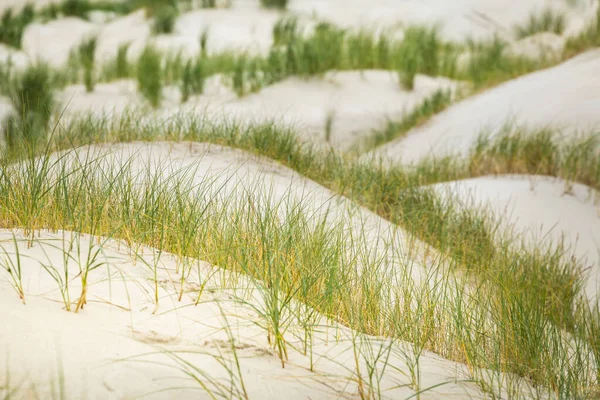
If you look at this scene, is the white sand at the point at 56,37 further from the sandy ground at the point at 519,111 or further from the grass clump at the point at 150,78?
the sandy ground at the point at 519,111

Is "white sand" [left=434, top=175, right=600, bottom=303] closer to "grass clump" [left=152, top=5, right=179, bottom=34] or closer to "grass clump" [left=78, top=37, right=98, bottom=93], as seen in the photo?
"grass clump" [left=78, top=37, right=98, bottom=93]

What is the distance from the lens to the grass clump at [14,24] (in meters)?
8.76

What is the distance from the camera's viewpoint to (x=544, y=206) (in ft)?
13.6

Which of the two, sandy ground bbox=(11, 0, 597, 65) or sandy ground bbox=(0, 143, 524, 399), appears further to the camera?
sandy ground bbox=(11, 0, 597, 65)

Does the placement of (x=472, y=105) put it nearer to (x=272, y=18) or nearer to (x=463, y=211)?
(x=463, y=211)

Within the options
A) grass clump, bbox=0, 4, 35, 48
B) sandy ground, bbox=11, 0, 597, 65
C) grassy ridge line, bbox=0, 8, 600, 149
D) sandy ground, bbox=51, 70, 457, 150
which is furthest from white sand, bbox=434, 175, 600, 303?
grass clump, bbox=0, 4, 35, 48

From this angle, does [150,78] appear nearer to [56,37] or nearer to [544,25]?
[56,37]

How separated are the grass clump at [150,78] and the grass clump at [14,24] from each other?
2.59 m

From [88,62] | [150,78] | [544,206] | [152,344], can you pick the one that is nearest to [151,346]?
[152,344]

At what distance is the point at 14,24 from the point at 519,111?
24.8ft

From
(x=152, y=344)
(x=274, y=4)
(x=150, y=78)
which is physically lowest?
(x=150, y=78)

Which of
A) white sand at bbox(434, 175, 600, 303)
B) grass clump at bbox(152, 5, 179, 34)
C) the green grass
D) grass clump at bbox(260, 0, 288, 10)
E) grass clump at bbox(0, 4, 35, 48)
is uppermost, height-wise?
grass clump at bbox(260, 0, 288, 10)

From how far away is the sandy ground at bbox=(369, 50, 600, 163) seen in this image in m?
5.27

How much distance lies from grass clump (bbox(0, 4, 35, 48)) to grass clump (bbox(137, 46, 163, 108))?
2.59m
